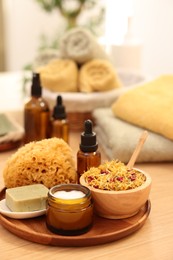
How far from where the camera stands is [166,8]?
1.55 meters

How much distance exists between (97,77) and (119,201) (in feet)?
1.99

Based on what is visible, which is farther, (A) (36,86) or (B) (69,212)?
(A) (36,86)

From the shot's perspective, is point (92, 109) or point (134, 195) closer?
point (134, 195)

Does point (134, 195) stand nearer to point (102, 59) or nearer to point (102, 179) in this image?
point (102, 179)

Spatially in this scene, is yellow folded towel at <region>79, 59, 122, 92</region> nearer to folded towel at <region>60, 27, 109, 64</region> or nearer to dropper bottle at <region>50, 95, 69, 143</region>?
folded towel at <region>60, 27, 109, 64</region>

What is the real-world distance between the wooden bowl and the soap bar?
70 millimetres

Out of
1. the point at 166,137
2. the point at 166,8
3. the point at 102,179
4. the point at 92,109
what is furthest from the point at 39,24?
the point at 102,179

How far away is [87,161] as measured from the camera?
881 mm

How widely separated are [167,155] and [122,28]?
843mm

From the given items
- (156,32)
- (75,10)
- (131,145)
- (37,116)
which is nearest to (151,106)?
(131,145)

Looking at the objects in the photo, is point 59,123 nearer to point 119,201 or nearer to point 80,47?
point 80,47

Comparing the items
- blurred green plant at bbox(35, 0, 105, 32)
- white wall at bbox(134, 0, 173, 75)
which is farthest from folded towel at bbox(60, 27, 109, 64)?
blurred green plant at bbox(35, 0, 105, 32)

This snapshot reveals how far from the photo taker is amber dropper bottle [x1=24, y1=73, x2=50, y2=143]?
45.3 inches

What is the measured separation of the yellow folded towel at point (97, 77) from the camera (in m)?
1.29
